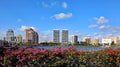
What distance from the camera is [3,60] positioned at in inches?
492

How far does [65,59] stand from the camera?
494 inches

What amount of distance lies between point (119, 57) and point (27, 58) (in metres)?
4.53

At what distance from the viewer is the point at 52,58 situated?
1249 centimetres

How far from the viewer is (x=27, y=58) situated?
12.3 meters

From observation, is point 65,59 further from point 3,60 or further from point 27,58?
point 3,60

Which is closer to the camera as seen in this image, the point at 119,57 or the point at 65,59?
the point at 65,59

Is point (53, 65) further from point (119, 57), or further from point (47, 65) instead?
point (119, 57)

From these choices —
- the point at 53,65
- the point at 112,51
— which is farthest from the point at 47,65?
the point at 112,51

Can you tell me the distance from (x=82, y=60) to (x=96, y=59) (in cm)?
72

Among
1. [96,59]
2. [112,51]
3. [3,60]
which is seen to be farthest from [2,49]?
[112,51]

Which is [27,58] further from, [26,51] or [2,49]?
[2,49]

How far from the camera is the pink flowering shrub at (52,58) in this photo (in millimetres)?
12289

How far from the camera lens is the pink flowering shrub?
12.3 m

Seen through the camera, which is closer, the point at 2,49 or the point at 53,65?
the point at 53,65
